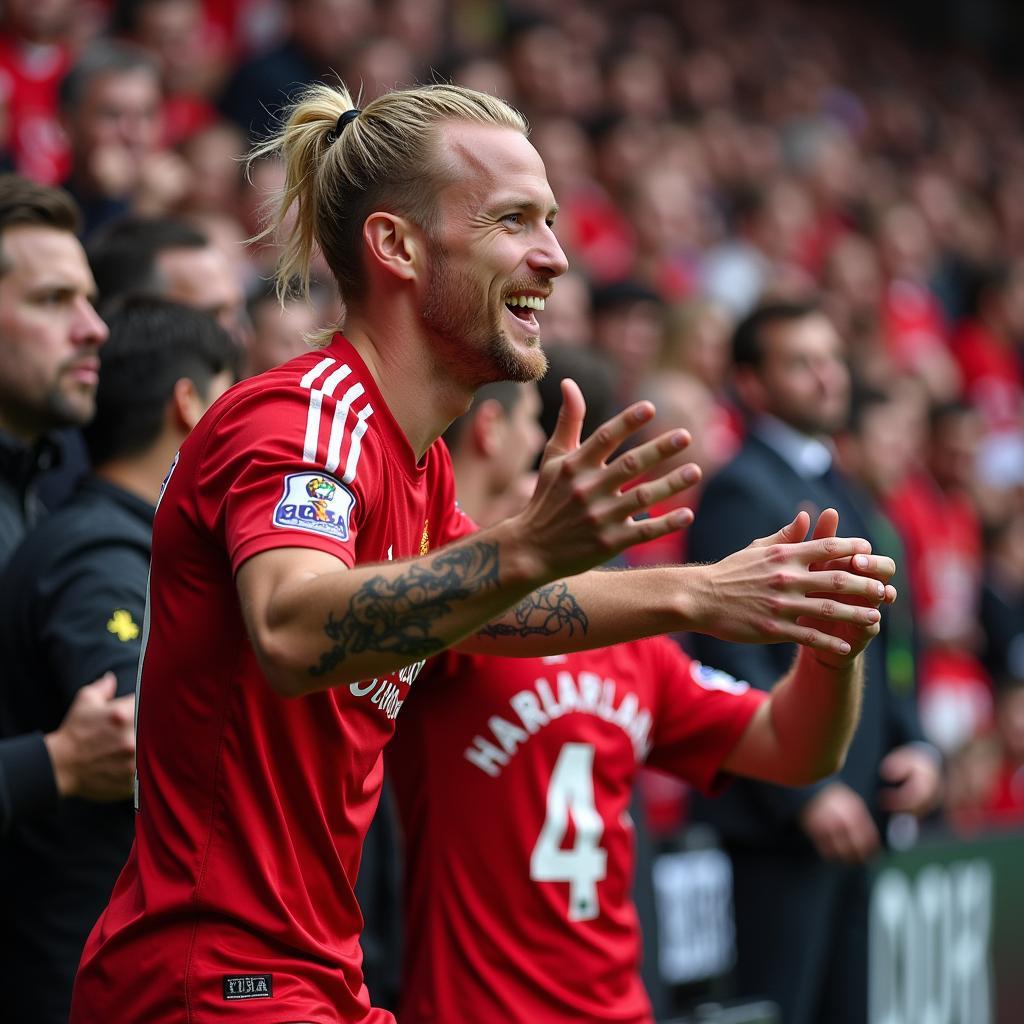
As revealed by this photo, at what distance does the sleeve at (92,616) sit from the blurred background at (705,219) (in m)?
0.77

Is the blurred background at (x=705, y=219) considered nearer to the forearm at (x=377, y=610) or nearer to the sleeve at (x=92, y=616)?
the sleeve at (x=92, y=616)

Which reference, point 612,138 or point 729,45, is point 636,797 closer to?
point 612,138

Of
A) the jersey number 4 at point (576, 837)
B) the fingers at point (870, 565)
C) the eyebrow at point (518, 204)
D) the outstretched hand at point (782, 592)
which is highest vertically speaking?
the eyebrow at point (518, 204)

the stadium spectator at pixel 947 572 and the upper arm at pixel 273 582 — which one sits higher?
the stadium spectator at pixel 947 572

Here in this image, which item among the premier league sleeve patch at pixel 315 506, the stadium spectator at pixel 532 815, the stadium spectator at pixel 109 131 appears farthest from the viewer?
the stadium spectator at pixel 109 131

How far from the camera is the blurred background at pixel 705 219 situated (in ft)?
21.7

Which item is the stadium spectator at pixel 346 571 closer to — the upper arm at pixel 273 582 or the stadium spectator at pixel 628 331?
the upper arm at pixel 273 582

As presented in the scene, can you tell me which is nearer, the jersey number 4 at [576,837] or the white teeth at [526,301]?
the white teeth at [526,301]

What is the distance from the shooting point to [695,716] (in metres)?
3.99

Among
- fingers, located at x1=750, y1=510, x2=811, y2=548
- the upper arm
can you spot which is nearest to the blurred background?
the upper arm

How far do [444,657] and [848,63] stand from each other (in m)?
15.7

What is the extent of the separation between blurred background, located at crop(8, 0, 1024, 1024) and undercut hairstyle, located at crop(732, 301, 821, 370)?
1.48 feet

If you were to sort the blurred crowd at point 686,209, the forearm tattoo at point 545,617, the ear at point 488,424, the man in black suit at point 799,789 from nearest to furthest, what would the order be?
the forearm tattoo at point 545,617
the ear at point 488,424
the man in black suit at point 799,789
the blurred crowd at point 686,209

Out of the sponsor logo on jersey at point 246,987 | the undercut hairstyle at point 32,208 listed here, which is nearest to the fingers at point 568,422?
the sponsor logo on jersey at point 246,987
